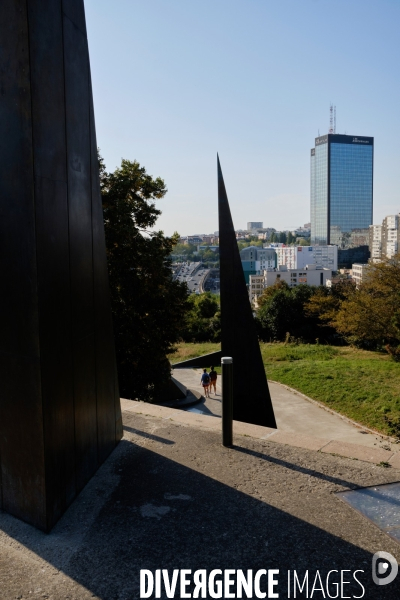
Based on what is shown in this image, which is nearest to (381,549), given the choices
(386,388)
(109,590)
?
(109,590)

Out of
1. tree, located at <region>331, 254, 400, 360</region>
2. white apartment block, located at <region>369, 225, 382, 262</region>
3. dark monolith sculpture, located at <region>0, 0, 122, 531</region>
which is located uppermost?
white apartment block, located at <region>369, 225, 382, 262</region>

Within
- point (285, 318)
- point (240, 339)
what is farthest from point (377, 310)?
point (240, 339)

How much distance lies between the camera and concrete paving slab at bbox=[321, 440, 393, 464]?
550 cm

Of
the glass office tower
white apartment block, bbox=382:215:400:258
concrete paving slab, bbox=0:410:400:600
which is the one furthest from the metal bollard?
the glass office tower

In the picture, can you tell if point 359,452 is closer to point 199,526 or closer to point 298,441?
point 298,441

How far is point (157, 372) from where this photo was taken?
13.6 metres

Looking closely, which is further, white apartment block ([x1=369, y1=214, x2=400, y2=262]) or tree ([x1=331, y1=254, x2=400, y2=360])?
white apartment block ([x1=369, y1=214, x2=400, y2=262])

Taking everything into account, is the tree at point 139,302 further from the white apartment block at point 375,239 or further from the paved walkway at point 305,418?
the white apartment block at point 375,239

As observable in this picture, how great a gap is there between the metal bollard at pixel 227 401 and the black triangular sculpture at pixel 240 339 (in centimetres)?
335

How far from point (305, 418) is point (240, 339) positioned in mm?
5326

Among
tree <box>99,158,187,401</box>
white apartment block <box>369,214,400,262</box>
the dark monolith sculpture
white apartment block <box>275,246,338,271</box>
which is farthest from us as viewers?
white apartment block <box>275,246,338,271</box>

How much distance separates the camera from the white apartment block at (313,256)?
140 meters

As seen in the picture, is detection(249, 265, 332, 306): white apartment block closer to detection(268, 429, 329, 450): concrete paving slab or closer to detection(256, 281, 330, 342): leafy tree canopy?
detection(256, 281, 330, 342): leafy tree canopy

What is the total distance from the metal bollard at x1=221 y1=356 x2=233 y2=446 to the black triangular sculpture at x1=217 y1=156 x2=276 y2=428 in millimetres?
3349
